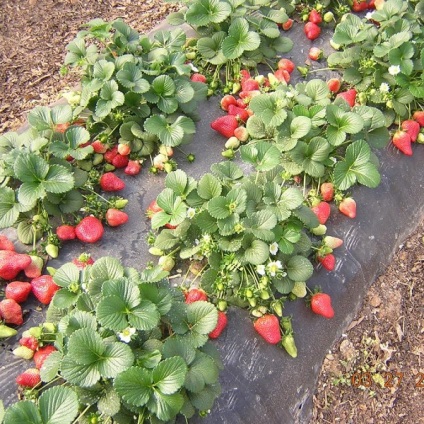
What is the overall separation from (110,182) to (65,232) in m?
0.33

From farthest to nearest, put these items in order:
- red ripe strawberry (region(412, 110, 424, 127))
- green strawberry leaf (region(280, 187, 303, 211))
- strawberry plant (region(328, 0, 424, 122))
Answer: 1. red ripe strawberry (region(412, 110, 424, 127))
2. strawberry plant (region(328, 0, 424, 122))
3. green strawberry leaf (region(280, 187, 303, 211))

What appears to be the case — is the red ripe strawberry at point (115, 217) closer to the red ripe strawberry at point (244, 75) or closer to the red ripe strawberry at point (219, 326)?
the red ripe strawberry at point (219, 326)

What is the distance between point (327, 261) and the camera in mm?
2434

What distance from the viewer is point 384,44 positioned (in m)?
2.88

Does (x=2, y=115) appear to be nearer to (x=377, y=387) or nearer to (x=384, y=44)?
(x=384, y=44)

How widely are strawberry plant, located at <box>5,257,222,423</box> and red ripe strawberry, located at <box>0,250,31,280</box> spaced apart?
28 cm

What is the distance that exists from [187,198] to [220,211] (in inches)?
7.6

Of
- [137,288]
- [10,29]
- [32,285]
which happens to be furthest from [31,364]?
[10,29]

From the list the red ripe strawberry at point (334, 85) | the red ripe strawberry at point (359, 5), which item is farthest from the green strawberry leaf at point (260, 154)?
the red ripe strawberry at point (359, 5)

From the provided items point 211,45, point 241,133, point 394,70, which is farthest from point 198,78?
point 394,70

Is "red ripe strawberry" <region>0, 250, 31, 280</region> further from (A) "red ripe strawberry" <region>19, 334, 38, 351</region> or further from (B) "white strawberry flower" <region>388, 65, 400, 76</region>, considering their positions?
(B) "white strawberry flower" <region>388, 65, 400, 76</region>

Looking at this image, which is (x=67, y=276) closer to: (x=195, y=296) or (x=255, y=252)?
(x=195, y=296)

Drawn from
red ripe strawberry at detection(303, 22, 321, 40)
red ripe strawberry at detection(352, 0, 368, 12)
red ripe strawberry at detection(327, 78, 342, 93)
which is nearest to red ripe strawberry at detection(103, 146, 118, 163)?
red ripe strawberry at detection(327, 78, 342, 93)

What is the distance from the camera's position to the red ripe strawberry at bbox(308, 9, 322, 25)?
330 cm
